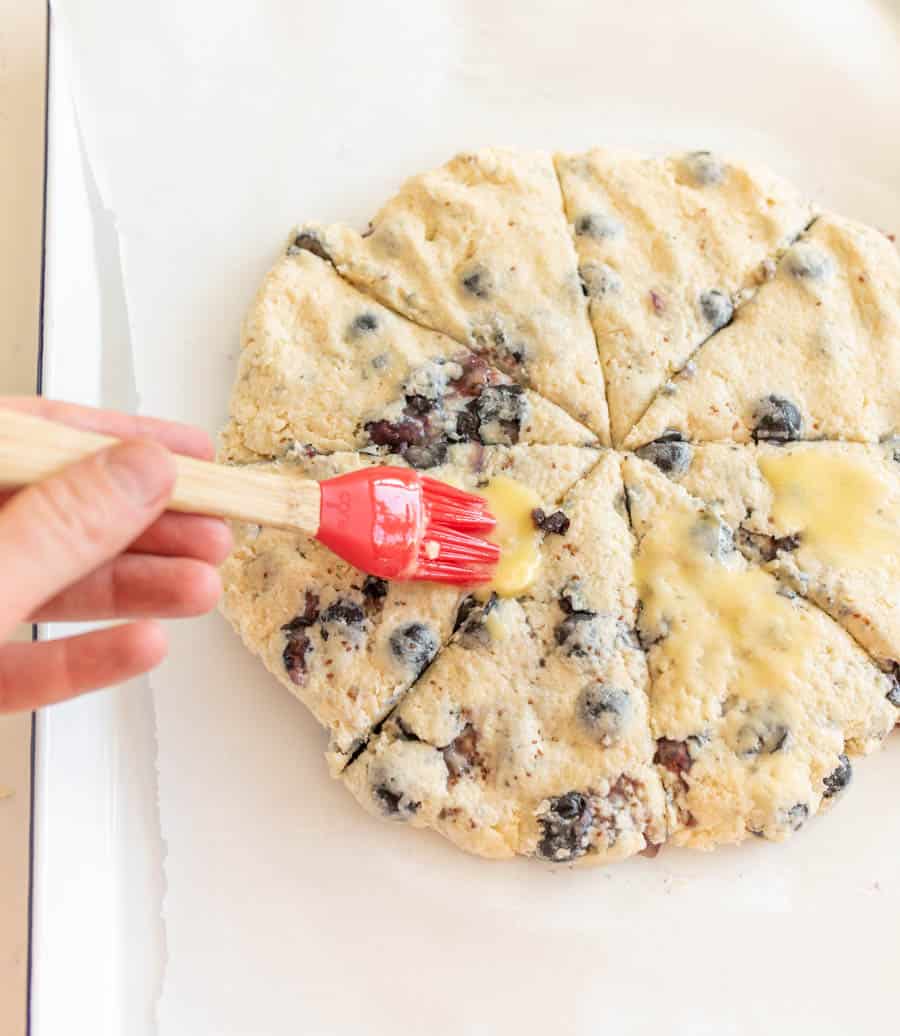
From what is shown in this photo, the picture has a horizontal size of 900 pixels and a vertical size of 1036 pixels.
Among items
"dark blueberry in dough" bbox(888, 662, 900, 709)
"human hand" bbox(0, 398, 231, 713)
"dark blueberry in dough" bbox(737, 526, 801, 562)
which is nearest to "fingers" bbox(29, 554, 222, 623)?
"human hand" bbox(0, 398, 231, 713)

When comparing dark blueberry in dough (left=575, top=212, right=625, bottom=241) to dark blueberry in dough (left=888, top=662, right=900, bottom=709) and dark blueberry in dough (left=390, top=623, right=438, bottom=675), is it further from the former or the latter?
dark blueberry in dough (left=888, top=662, right=900, bottom=709)

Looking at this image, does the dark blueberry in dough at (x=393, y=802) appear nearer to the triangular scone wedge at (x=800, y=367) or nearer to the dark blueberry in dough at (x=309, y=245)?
the triangular scone wedge at (x=800, y=367)

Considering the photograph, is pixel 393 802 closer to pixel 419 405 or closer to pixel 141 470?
pixel 419 405

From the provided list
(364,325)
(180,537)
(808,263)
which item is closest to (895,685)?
(808,263)

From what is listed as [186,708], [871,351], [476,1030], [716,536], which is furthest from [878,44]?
[476,1030]

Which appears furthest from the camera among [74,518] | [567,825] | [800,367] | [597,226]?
[597,226]

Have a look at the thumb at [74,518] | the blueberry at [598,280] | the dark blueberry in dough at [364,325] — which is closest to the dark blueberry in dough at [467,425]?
the dark blueberry in dough at [364,325]

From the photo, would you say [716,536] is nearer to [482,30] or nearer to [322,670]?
[322,670]
